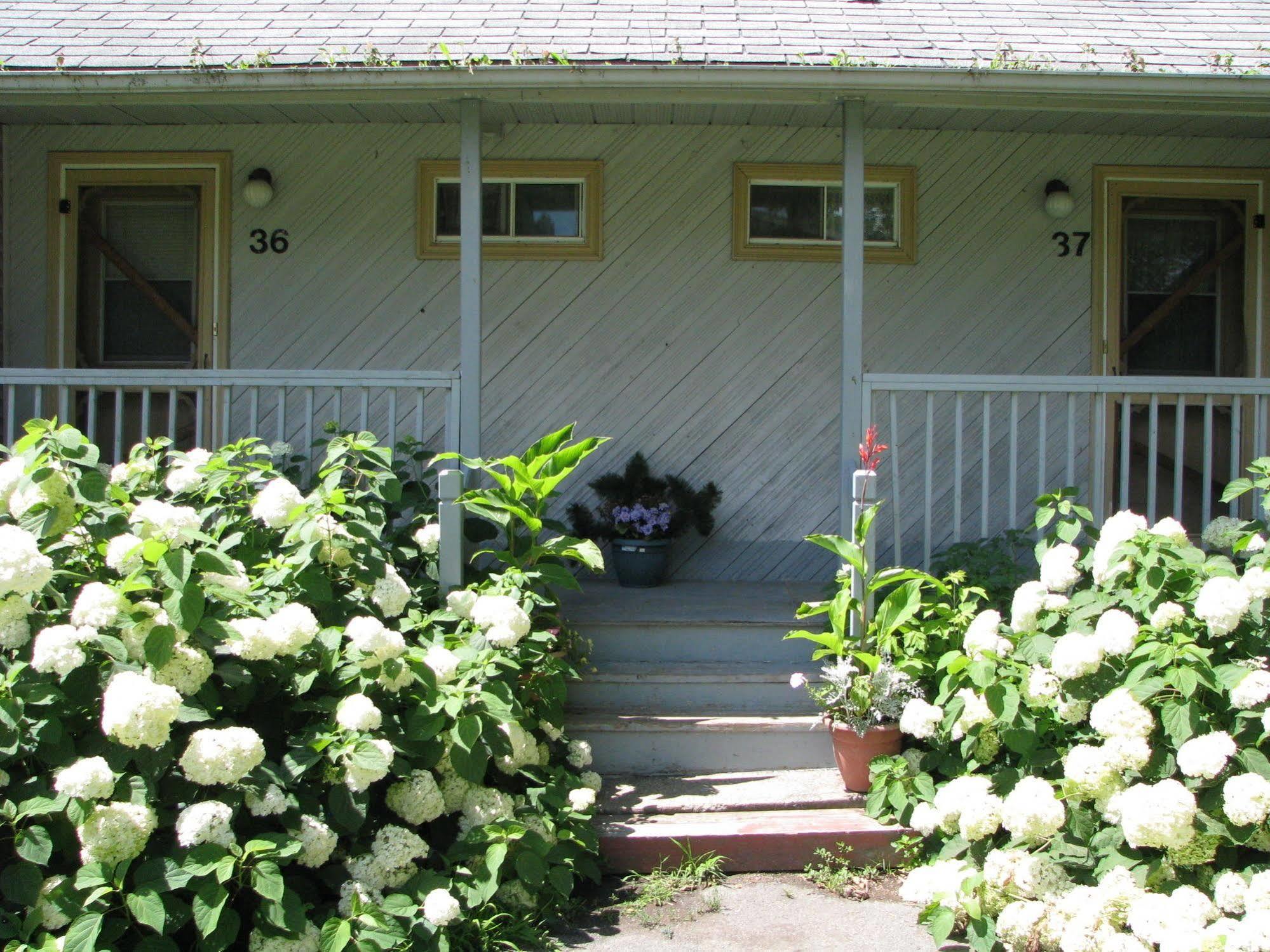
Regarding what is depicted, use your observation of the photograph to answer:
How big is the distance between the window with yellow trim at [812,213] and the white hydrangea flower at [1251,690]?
11.7 ft

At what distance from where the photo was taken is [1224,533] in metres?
4.38

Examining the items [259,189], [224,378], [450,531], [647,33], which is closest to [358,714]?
[450,531]

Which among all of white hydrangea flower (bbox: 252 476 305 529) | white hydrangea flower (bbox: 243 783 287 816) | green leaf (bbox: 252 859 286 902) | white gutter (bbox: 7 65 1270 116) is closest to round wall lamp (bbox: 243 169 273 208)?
white gutter (bbox: 7 65 1270 116)

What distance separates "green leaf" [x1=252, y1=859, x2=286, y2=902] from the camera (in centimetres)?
293

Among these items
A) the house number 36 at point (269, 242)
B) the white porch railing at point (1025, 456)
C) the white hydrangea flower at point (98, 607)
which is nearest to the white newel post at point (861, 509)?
the white porch railing at point (1025, 456)

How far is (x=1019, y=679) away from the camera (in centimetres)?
368

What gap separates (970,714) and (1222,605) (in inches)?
34.8

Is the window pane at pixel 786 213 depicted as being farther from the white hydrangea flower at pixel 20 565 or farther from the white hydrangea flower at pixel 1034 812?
the white hydrangea flower at pixel 20 565

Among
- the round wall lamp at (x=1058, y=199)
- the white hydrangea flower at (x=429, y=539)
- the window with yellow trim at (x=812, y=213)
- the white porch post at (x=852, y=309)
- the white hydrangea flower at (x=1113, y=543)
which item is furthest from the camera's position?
the window with yellow trim at (x=812, y=213)

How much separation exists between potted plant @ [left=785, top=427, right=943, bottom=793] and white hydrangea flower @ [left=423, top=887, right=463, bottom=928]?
5.22ft

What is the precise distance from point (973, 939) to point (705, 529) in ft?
10.4

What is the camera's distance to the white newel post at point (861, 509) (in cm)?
441

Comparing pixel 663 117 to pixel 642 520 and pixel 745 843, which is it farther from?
pixel 745 843

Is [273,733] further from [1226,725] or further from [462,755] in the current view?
[1226,725]
